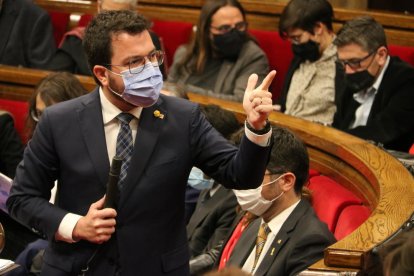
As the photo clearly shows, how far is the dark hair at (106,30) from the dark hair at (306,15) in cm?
145

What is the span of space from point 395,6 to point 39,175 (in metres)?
2.90

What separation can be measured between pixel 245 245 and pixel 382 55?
3.02ft

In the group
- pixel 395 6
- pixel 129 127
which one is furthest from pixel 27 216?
pixel 395 6

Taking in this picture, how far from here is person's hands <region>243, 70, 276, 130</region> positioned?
5.02ft

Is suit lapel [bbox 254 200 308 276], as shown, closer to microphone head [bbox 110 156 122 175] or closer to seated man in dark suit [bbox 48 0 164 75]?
microphone head [bbox 110 156 122 175]

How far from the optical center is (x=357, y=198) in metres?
2.32

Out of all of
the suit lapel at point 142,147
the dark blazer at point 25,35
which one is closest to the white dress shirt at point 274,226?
the suit lapel at point 142,147

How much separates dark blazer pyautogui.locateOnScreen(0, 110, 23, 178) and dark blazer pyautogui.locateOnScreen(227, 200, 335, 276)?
1.33 metres

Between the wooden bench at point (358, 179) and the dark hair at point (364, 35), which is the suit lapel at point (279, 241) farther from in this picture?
the dark hair at point (364, 35)

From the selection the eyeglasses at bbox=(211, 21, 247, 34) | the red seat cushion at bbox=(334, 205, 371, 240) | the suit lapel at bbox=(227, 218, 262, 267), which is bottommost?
the suit lapel at bbox=(227, 218, 262, 267)

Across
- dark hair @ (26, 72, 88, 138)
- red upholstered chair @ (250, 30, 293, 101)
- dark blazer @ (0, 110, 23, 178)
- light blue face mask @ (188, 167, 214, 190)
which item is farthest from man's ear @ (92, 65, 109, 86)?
red upholstered chair @ (250, 30, 293, 101)

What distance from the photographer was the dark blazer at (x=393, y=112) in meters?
2.74

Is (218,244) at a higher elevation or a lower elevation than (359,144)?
lower

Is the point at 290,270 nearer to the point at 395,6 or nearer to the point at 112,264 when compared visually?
the point at 112,264
